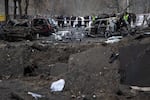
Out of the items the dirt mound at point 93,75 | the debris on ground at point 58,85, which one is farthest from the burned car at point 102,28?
the debris on ground at point 58,85

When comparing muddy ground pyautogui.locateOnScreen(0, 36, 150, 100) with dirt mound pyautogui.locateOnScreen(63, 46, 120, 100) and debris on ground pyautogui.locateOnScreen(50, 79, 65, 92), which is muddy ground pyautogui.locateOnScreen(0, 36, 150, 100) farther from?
debris on ground pyautogui.locateOnScreen(50, 79, 65, 92)

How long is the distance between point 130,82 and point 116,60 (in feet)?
5.51

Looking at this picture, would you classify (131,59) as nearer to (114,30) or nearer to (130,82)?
(130,82)

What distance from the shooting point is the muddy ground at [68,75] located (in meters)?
11.3

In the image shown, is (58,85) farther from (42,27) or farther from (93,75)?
(42,27)

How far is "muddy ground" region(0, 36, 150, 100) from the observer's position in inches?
446

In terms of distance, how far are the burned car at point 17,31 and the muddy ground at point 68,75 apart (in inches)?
510

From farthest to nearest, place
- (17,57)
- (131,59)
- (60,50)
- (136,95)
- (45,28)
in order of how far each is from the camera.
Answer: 1. (45,28)
2. (60,50)
3. (17,57)
4. (131,59)
5. (136,95)

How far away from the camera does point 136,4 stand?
78.4m

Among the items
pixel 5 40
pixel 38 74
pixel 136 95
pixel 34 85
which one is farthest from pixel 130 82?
pixel 5 40

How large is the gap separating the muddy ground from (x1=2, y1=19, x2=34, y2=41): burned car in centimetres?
1296

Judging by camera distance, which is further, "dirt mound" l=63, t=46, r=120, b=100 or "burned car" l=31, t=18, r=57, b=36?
"burned car" l=31, t=18, r=57, b=36

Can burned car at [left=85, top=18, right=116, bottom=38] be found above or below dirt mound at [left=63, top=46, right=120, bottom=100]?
above

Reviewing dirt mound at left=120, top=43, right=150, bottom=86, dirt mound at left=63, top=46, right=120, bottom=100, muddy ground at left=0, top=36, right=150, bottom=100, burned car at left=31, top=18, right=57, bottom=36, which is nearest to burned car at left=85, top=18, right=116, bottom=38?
burned car at left=31, top=18, right=57, bottom=36
